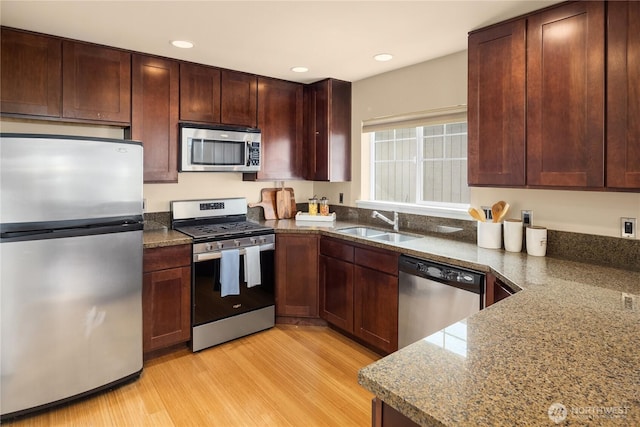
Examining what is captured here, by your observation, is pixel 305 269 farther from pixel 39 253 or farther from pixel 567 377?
pixel 567 377

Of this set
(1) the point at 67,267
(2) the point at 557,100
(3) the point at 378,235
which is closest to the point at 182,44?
(1) the point at 67,267

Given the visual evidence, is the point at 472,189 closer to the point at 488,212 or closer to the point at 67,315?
the point at 488,212

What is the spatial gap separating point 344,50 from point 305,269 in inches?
70.9

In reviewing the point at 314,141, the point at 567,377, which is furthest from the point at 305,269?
the point at 567,377

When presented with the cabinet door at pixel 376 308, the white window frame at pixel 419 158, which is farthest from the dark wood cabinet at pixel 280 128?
the cabinet door at pixel 376 308

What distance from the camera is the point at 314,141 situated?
384 cm

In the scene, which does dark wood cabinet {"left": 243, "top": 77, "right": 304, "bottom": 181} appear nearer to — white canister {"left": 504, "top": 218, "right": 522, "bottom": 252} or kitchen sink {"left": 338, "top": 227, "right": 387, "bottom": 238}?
kitchen sink {"left": 338, "top": 227, "right": 387, "bottom": 238}

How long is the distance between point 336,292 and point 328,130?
1.54 meters

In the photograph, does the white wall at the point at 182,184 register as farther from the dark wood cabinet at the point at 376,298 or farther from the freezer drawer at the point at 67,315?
the dark wood cabinet at the point at 376,298

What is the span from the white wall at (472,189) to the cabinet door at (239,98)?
989mm

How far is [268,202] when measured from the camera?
13.0 ft

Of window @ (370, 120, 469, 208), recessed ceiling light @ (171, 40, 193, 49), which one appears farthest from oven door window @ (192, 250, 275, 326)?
recessed ceiling light @ (171, 40, 193, 49)

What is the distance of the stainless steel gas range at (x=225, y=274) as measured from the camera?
2932 millimetres

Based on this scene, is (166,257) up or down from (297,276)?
up
